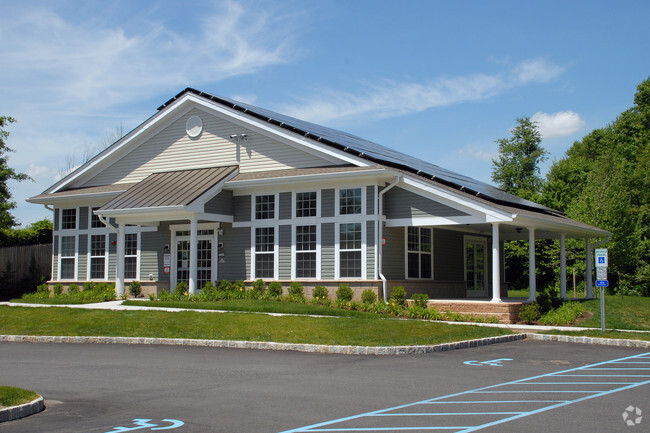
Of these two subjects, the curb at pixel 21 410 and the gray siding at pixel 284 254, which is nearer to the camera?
the curb at pixel 21 410

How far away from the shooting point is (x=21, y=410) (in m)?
8.08

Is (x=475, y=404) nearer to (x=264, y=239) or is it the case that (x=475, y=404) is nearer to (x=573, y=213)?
(x=264, y=239)

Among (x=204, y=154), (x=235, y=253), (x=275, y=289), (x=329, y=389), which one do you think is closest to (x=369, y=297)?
(x=275, y=289)

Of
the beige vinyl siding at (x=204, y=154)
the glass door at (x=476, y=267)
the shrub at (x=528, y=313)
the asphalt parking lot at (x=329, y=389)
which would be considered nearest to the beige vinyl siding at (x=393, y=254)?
the beige vinyl siding at (x=204, y=154)

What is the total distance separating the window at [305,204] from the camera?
23.4 meters

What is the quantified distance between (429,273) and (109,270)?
12791 mm

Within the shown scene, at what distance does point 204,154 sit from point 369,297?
8952 millimetres

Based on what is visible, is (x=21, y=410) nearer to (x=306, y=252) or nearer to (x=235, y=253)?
(x=306, y=252)

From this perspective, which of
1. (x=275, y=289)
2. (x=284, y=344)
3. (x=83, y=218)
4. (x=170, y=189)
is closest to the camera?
(x=284, y=344)

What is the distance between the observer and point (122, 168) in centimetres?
2791

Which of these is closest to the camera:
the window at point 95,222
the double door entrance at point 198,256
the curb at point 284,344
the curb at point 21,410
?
the curb at point 21,410

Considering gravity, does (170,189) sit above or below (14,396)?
above

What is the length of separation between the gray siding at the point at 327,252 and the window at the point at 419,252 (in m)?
2.82

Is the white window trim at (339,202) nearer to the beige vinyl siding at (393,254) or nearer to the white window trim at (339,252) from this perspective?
the white window trim at (339,252)
